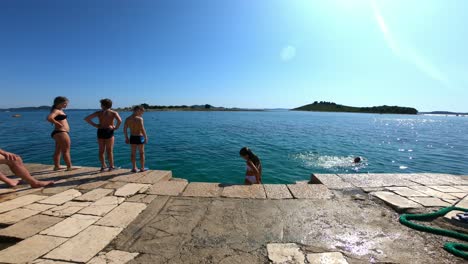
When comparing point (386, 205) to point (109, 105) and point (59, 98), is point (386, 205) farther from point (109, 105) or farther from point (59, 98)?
point (59, 98)

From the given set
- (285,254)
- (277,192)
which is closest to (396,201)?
(277,192)

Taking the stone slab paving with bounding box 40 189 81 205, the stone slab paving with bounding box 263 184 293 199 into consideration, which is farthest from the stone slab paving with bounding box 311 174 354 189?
the stone slab paving with bounding box 40 189 81 205

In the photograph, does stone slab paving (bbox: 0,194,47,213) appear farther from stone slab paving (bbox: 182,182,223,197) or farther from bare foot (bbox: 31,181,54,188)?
stone slab paving (bbox: 182,182,223,197)

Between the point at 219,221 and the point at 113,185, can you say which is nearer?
the point at 219,221

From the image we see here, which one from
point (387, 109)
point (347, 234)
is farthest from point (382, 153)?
point (387, 109)

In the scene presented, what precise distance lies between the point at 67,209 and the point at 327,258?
161 inches

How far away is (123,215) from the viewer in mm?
3619

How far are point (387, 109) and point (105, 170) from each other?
557ft

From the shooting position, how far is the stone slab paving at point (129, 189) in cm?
441

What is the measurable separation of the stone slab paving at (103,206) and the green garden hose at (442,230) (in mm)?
4766

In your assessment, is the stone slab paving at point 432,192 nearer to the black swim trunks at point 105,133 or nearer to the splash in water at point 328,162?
the splash in water at point 328,162

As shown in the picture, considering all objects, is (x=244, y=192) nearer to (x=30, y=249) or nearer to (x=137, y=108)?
(x=30, y=249)

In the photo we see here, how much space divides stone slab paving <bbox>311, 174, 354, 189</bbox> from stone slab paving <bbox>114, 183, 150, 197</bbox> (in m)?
3.98

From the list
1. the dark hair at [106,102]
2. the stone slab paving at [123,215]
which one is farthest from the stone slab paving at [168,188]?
the dark hair at [106,102]
